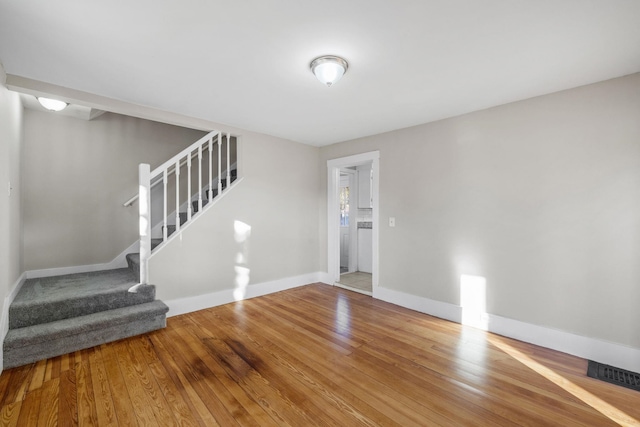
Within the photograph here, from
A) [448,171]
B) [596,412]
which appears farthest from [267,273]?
[596,412]

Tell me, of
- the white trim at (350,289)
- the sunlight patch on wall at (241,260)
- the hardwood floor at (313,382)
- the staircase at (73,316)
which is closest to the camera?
the hardwood floor at (313,382)

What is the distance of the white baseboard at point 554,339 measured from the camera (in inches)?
92.7

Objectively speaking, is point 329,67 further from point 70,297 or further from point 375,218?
point 70,297

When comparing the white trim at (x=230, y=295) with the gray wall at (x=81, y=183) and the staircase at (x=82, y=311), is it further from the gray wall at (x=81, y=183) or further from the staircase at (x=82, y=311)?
the gray wall at (x=81, y=183)

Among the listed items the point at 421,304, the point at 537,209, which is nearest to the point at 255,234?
the point at 421,304

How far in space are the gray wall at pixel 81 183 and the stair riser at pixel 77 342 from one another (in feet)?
6.29

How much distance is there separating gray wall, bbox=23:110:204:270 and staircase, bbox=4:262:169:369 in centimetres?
62

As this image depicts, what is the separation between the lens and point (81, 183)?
13.3 feet

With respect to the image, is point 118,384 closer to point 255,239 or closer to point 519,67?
point 255,239

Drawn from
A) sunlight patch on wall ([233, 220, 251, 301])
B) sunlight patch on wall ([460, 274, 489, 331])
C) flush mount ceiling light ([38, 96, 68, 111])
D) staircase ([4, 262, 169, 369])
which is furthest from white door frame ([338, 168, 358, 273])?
flush mount ceiling light ([38, 96, 68, 111])

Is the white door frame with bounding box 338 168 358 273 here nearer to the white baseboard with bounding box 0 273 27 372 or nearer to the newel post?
the newel post

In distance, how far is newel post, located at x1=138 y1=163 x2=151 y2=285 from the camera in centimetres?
321

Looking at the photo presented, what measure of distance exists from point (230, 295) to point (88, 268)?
215 centimetres

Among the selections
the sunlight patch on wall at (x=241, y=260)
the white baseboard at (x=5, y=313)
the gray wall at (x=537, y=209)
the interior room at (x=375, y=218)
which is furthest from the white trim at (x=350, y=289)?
the white baseboard at (x=5, y=313)
